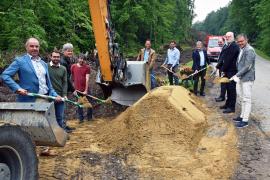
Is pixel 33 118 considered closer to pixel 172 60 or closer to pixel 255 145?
pixel 255 145

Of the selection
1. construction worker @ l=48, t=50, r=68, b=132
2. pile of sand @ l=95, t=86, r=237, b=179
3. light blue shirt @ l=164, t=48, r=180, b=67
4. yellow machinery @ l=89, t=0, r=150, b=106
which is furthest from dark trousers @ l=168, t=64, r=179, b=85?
construction worker @ l=48, t=50, r=68, b=132

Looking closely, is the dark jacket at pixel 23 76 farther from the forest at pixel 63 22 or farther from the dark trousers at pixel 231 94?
the forest at pixel 63 22

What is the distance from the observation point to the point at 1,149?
4582 mm

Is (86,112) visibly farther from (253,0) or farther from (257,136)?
(253,0)

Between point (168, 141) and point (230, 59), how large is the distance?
13.9ft

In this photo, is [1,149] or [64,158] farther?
[64,158]

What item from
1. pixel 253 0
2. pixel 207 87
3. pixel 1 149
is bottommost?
pixel 207 87

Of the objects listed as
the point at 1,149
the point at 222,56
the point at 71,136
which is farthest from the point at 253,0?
the point at 1,149

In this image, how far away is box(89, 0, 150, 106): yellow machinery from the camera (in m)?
9.34

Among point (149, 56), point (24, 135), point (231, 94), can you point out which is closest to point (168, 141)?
point (24, 135)

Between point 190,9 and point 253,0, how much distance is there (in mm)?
20541

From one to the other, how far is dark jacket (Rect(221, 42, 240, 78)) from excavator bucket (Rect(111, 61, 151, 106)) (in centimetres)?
207

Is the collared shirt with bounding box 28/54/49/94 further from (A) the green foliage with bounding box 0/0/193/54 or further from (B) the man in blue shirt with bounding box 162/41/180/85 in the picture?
(B) the man in blue shirt with bounding box 162/41/180/85

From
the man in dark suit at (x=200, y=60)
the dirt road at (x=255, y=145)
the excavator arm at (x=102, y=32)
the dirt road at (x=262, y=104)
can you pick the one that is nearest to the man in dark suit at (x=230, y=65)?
the dirt road at (x=255, y=145)
